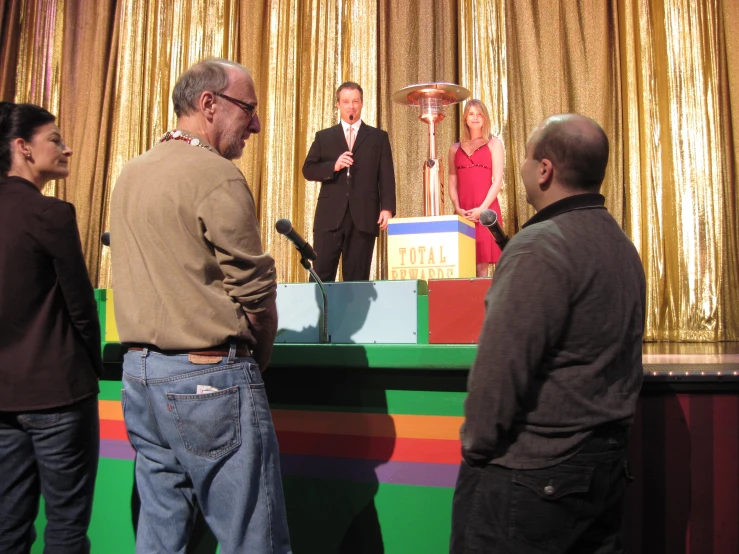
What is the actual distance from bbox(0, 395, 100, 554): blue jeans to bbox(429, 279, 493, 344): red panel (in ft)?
2.83

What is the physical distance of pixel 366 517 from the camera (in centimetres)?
183

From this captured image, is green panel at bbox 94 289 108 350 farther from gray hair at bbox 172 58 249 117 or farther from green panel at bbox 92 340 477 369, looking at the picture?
gray hair at bbox 172 58 249 117

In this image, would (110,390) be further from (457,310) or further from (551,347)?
(551,347)

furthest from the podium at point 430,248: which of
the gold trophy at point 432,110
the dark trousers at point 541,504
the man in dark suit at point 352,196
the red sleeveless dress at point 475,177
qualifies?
the red sleeveless dress at point 475,177

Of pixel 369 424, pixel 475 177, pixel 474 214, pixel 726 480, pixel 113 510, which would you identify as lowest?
pixel 113 510

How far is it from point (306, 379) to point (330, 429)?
0.15 metres

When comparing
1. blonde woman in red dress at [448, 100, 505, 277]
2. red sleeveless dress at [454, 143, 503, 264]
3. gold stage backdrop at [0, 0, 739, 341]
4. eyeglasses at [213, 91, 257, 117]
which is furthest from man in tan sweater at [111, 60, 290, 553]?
gold stage backdrop at [0, 0, 739, 341]

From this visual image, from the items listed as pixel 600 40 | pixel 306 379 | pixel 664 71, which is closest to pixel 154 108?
pixel 600 40

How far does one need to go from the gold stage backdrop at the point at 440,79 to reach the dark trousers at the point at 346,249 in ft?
4.66

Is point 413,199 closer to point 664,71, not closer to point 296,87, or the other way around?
point 296,87

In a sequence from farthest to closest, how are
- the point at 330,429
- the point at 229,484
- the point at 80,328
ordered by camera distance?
the point at 330,429 → the point at 80,328 → the point at 229,484

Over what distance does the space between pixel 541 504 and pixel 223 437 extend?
0.56 metres

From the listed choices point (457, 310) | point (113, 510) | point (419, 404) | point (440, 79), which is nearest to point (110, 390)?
point (113, 510)

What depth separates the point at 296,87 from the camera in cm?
564
